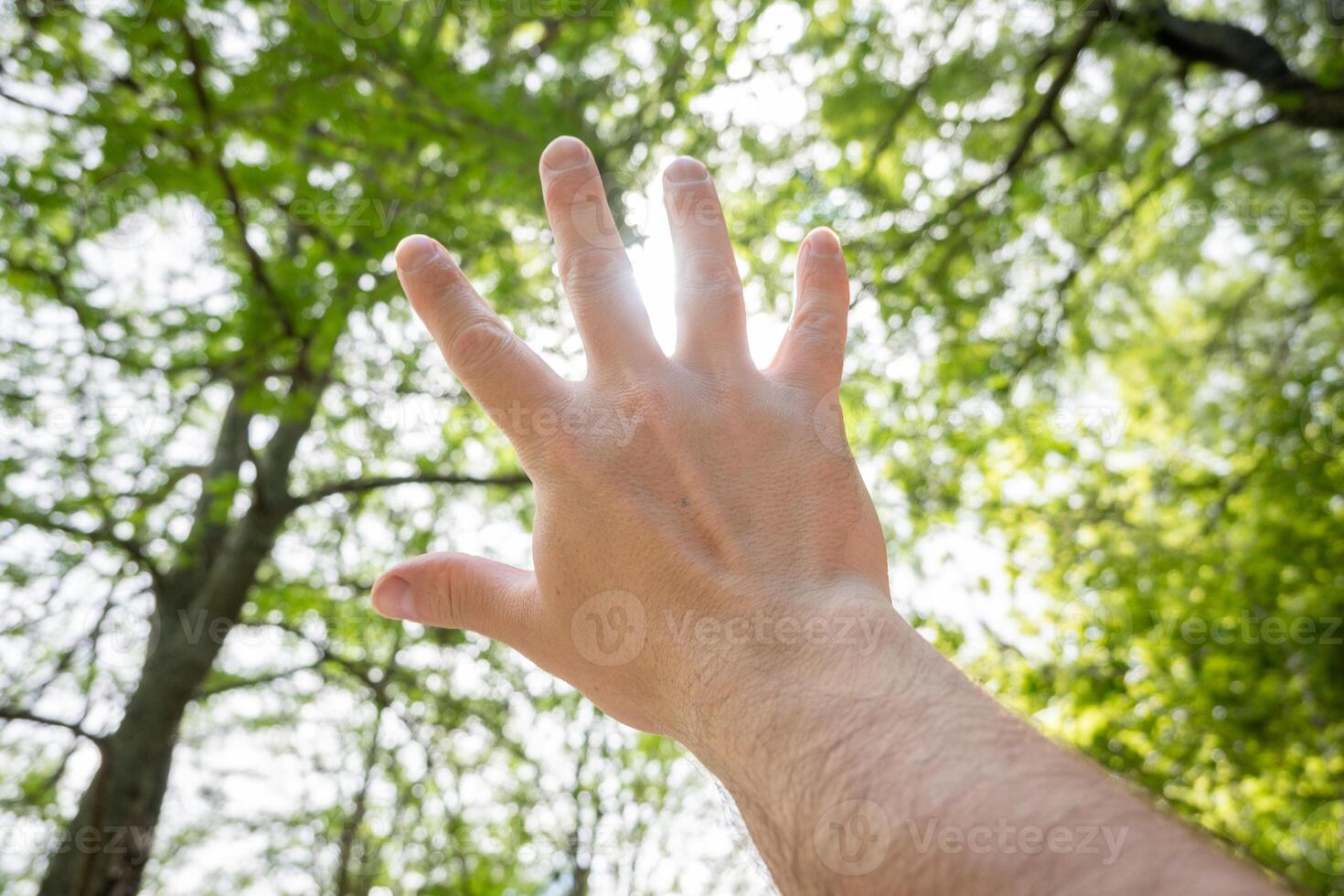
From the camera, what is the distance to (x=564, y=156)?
1558 mm

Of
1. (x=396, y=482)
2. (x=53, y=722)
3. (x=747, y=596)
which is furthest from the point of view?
(x=396, y=482)

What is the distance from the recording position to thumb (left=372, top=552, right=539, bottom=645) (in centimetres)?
135

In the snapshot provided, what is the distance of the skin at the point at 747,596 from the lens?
2.56 feet

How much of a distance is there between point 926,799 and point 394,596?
0.94m

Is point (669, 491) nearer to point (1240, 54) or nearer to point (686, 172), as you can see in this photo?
point (686, 172)

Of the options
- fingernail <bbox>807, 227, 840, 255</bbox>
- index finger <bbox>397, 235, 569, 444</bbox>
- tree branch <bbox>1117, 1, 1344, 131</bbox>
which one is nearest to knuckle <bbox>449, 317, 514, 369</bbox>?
index finger <bbox>397, 235, 569, 444</bbox>

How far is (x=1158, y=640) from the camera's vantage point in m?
5.61

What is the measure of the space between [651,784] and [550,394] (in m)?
8.67

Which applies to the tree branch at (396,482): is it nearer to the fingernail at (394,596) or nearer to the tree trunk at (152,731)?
the tree trunk at (152,731)

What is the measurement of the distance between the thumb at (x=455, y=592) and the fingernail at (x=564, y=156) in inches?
29.1

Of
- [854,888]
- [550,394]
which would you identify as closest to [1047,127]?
[550,394]

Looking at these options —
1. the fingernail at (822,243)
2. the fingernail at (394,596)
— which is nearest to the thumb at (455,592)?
the fingernail at (394,596)

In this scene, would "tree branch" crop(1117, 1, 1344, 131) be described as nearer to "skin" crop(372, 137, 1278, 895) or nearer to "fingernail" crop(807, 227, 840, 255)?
"fingernail" crop(807, 227, 840, 255)

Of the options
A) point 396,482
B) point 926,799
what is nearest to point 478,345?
point 926,799
